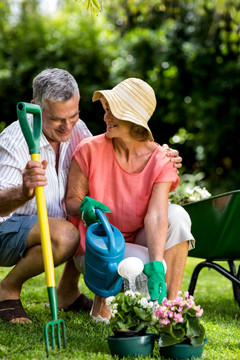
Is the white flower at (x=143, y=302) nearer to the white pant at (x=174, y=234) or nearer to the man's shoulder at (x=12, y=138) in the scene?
the white pant at (x=174, y=234)

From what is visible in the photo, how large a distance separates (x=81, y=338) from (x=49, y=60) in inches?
256

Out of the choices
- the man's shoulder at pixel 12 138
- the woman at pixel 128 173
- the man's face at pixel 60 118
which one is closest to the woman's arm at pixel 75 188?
the woman at pixel 128 173

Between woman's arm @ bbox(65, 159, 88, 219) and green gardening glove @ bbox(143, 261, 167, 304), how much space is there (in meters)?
0.53

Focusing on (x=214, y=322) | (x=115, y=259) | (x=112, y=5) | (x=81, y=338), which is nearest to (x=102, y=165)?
(x=115, y=259)

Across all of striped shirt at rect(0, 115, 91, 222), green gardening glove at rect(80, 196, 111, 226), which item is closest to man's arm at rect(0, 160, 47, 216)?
striped shirt at rect(0, 115, 91, 222)

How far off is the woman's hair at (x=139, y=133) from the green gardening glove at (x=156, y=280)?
26.9 inches

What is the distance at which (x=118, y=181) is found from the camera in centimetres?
278

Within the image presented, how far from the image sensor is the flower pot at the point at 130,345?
209cm

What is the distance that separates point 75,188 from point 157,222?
1.46 feet

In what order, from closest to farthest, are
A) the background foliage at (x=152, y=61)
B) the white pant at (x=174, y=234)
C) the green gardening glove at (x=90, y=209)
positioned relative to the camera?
the green gardening glove at (x=90, y=209), the white pant at (x=174, y=234), the background foliage at (x=152, y=61)

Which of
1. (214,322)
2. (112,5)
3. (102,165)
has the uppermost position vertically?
(112,5)

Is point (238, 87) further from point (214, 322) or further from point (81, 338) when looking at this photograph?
point (81, 338)

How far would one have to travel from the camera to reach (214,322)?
9.89 ft

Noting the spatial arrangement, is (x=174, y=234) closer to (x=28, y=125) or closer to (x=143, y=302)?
(x=143, y=302)
